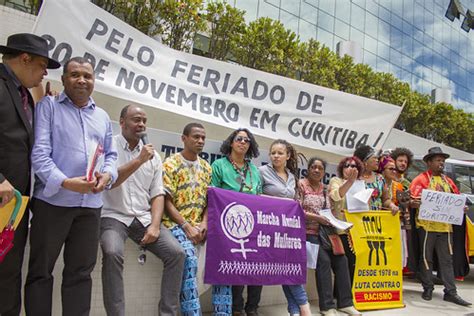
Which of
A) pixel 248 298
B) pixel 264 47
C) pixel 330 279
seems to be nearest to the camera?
pixel 248 298

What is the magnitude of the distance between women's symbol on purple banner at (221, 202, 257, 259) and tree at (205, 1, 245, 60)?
11098 millimetres

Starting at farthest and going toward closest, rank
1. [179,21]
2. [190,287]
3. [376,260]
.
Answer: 1. [179,21]
2. [376,260]
3. [190,287]

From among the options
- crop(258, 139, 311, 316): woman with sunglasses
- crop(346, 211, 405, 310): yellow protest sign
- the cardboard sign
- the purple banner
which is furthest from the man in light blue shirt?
the cardboard sign

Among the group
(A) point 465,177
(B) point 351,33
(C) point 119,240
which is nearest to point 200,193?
(C) point 119,240

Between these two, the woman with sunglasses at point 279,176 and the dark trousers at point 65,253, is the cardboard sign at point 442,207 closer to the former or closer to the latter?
the woman with sunglasses at point 279,176

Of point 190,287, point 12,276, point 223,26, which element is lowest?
point 190,287

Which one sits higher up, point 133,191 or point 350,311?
point 133,191

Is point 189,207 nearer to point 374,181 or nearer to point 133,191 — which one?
point 133,191

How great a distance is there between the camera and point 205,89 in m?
4.57

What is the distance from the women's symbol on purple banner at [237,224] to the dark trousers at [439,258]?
2754 mm

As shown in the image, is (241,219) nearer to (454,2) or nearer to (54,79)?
(54,79)

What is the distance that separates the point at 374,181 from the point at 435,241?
4.21 ft

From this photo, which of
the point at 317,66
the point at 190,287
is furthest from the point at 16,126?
the point at 317,66

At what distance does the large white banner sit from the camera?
3.78 m
